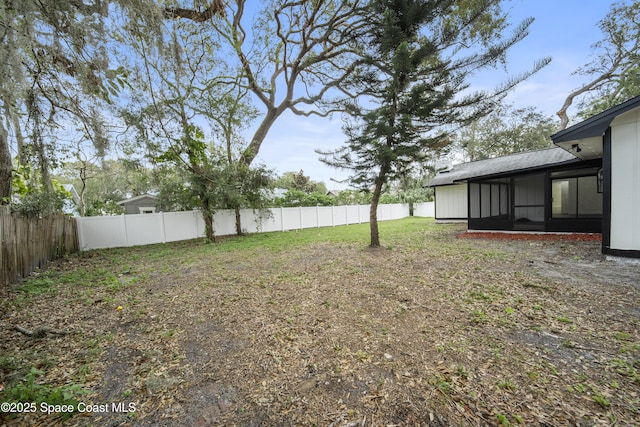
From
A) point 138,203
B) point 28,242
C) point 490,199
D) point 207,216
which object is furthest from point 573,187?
point 138,203

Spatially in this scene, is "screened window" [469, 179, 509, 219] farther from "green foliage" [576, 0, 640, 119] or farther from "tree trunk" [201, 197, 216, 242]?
"tree trunk" [201, 197, 216, 242]

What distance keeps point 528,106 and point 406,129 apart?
2036 cm

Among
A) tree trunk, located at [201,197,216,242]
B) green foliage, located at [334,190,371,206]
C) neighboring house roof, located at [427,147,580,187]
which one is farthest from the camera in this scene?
green foliage, located at [334,190,371,206]

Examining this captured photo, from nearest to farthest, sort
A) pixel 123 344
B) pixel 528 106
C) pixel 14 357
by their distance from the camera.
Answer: pixel 14 357, pixel 123 344, pixel 528 106

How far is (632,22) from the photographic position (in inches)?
478

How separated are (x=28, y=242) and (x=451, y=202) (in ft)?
55.6

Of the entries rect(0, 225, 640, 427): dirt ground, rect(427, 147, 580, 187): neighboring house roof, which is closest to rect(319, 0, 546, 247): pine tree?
rect(0, 225, 640, 427): dirt ground

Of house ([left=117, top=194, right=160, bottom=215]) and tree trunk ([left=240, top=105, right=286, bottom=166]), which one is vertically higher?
tree trunk ([left=240, top=105, right=286, bottom=166])

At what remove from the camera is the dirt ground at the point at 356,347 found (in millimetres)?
1654

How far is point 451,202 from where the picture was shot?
1464 cm

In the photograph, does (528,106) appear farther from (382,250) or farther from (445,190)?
(382,250)

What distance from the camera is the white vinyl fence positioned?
857 centimetres

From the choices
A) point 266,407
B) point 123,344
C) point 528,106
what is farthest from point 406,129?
point 528,106

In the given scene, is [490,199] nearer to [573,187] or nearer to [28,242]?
[573,187]
